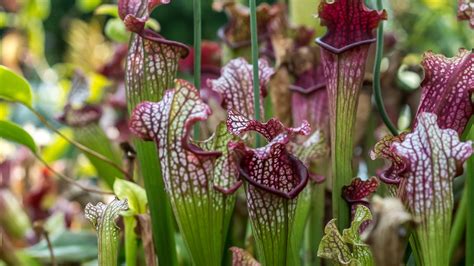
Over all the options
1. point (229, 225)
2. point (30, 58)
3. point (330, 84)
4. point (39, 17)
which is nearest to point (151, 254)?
point (229, 225)

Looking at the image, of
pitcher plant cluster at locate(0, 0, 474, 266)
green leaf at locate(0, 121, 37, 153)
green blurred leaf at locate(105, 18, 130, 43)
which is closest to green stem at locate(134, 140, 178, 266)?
pitcher plant cluster at locate(0, 0, 474, 266)

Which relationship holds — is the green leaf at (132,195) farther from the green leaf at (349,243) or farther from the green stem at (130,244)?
the green leaf at (349,243)

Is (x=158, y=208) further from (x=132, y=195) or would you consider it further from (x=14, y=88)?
(x=14, y=88)

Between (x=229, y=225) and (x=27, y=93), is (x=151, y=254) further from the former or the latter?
(x=27, y=93)

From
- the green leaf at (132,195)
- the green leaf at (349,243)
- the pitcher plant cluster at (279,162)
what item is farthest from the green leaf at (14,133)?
the green leaf at (349,243)

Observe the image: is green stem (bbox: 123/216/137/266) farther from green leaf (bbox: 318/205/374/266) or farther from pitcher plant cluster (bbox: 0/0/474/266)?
green leaf (bbox: 318/205/374/266)

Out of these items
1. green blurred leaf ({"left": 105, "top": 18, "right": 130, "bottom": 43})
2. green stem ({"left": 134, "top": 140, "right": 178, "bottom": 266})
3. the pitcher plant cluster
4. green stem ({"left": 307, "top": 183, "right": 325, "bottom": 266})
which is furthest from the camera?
green blurred leaf ({"left": 105, "top": 18, "right": 130, "bottom": 43})
